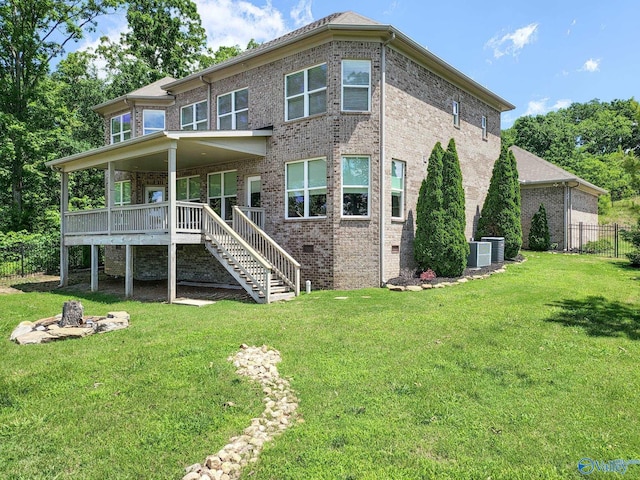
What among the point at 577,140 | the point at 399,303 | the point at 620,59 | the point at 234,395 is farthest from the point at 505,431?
the point at 577,140

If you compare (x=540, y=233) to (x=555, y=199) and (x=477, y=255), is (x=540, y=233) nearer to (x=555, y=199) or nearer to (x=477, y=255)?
(x=555, y=199)

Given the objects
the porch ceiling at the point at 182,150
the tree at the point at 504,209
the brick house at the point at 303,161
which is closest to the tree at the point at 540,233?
the tree at the point at 504,209

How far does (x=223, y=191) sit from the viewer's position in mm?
14992

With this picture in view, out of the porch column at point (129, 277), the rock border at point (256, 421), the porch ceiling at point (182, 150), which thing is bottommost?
the rock border at point (256, 421)

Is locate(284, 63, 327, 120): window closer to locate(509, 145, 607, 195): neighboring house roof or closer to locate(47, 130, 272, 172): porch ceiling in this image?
locate(47, 130, 272, 172): porch ceiling

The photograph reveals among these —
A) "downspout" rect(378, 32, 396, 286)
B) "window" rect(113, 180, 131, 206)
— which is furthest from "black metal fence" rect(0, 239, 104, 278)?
"downspout" rect(378, 32, 396, 286)

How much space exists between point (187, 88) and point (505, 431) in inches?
657

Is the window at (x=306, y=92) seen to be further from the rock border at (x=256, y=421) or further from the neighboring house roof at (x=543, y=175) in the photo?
the neighboring house roof at (x=543, y=175)

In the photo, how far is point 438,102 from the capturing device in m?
14.5

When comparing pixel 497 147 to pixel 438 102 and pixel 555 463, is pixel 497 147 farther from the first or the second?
pixel 555 463

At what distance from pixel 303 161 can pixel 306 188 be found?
2.86 ft

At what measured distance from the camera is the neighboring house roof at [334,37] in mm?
11539

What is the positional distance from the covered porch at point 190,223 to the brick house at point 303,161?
0.04 meters

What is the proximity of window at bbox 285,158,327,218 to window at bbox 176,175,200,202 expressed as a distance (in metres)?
4.92
